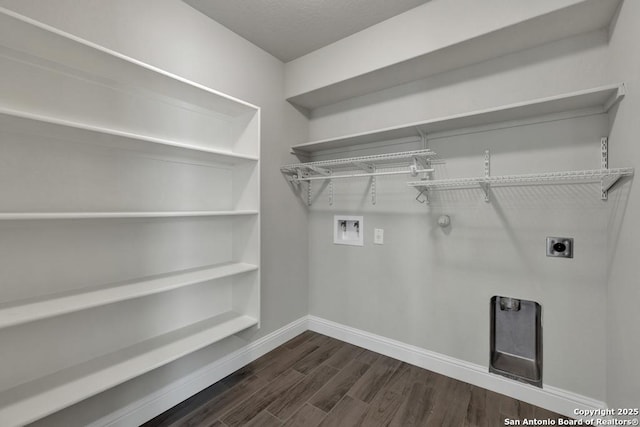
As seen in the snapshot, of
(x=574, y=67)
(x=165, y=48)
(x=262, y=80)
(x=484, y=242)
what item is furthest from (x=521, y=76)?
(x=165, y=48)

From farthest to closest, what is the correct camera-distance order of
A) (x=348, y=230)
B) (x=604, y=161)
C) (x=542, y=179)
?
(x=348, y=230)
(x=542, y=179)
(x=604, y=161)

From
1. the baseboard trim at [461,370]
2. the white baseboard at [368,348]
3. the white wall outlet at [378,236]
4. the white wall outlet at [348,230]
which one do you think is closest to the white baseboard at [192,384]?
the white baseboard at [368,348]

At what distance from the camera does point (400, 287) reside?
2289 millimetres

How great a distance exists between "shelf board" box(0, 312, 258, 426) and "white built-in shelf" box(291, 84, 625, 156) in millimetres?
1814

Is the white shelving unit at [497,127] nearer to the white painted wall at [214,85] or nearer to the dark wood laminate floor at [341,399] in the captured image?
the white painted wall at [214,85]

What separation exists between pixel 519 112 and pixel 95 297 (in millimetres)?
2575

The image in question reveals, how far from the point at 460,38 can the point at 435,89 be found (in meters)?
0.43

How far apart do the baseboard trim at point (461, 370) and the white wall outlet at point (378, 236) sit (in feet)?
2.80

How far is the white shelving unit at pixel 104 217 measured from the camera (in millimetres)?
1189

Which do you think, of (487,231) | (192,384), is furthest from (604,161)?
(192,384)

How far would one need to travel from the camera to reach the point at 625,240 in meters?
1.29

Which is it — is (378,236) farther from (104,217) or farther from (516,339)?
(104,217)

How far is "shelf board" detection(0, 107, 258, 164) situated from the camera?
1071 millimetres

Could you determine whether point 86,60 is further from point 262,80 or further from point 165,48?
point 262,80
